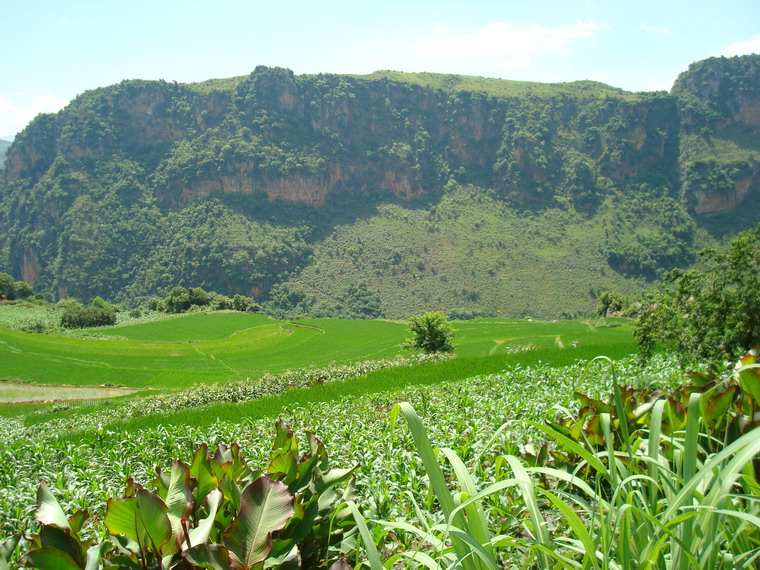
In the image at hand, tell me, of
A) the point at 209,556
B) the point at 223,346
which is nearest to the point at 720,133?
the point at 223,346

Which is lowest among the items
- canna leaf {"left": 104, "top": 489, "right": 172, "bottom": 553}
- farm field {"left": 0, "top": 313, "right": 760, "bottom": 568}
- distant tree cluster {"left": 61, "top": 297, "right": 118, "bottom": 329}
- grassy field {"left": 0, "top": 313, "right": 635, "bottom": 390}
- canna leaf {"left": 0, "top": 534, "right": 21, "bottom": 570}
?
Result: grassy field {"left": 0, "top": 313, "right": 635, "bottom": 390}

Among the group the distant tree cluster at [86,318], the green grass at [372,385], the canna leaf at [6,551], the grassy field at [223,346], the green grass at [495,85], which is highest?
the green grass at [495,85]

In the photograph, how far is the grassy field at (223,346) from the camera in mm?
30656

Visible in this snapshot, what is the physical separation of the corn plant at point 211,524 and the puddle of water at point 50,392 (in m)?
27.6

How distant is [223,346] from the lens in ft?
135

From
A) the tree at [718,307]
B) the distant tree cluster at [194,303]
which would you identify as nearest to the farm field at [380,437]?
the tree at [718,307]

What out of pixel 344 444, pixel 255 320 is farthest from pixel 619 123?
pixel 344 444

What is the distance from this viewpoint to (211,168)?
4343 inches

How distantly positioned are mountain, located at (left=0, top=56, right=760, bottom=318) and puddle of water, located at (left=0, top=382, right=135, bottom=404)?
59.6 meters

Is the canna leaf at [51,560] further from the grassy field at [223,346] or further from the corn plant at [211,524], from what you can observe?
the grassy field at [223,346]

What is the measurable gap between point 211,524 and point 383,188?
120m

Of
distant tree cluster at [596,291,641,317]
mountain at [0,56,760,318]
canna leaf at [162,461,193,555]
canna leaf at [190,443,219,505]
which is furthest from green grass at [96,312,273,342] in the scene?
canna leaf at [162,461,193,555]

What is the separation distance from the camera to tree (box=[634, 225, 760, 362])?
10.4 metres

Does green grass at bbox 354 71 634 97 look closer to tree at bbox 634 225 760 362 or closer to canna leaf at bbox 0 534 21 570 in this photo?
tree at bbox 634 225 760 362
